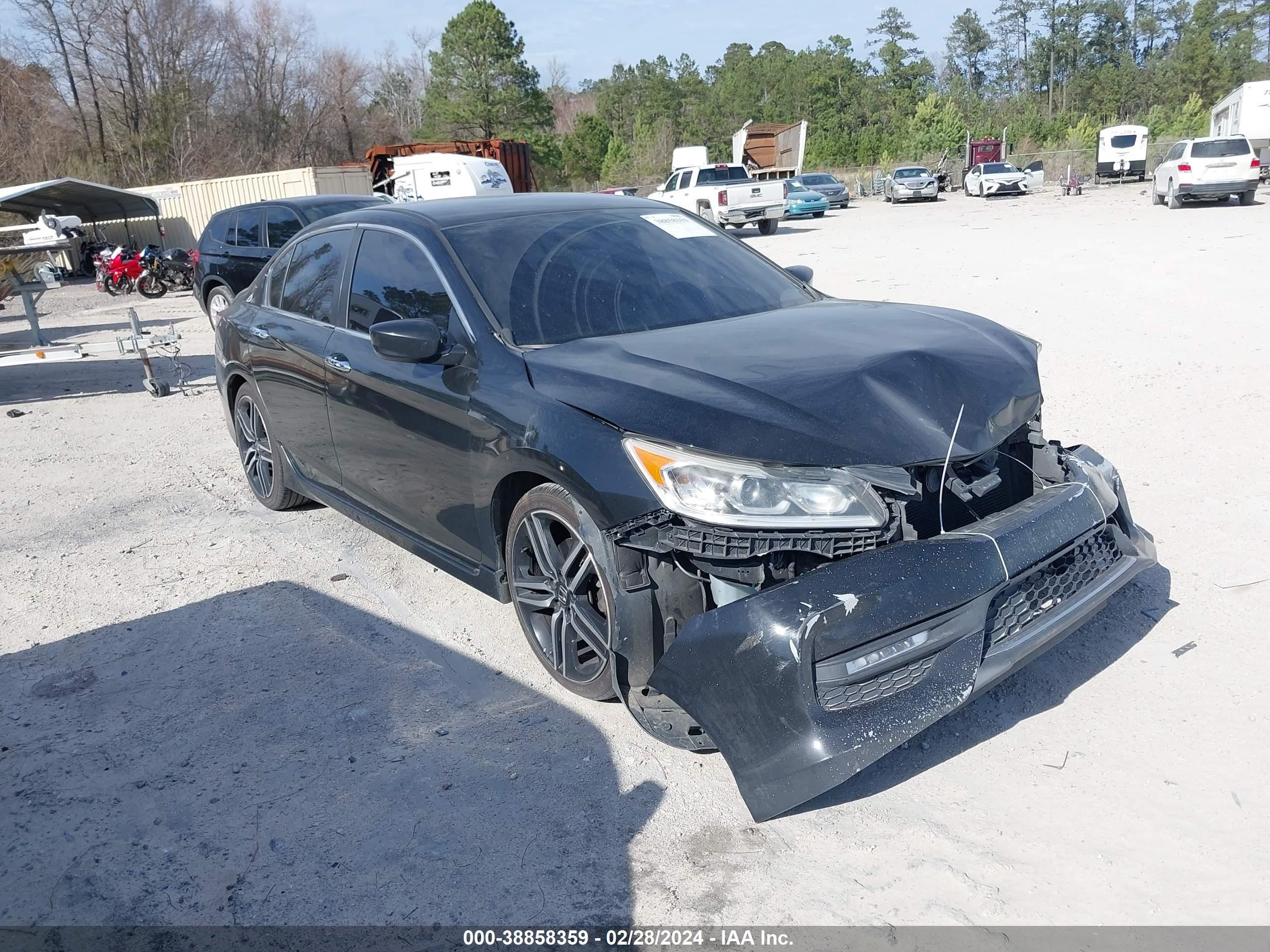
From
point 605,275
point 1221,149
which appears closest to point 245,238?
point 605,275

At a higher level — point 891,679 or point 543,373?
point 543,373

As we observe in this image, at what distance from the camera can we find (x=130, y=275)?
73.4ft

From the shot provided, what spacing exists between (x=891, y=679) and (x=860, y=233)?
2376 centimetres

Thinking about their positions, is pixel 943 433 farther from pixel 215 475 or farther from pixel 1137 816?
pixel 215 475

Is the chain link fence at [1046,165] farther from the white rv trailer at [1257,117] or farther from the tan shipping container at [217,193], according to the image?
the tan shipping container at [217,193]

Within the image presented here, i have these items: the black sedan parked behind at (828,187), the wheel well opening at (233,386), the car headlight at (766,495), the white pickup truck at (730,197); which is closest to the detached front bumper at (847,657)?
the car headlight at (766,495)

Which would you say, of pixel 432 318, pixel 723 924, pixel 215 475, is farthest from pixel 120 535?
pixel 723 924

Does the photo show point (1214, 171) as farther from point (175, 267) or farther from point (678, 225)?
point (678, 225)

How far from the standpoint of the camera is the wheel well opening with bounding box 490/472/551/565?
3533 millimetres

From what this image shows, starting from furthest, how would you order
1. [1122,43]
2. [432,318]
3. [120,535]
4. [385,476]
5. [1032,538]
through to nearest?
[1122,43]
[120,535]
[385,476]
[432,318]
[1032,538]

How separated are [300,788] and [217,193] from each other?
1115 inches

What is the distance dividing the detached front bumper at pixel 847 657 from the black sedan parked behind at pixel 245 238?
1055 centimetres

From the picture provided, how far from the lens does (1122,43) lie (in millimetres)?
92750

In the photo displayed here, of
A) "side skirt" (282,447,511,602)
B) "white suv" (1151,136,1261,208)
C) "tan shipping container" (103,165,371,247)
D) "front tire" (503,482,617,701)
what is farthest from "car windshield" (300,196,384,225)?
"white suv" (1151,136,1261,208)
